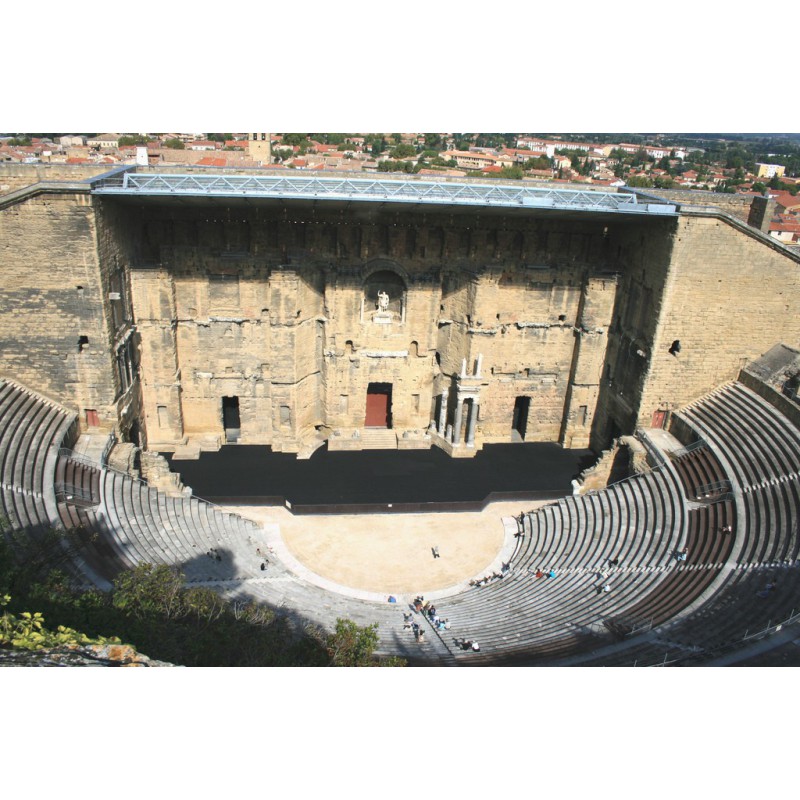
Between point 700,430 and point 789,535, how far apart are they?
6.44 metres

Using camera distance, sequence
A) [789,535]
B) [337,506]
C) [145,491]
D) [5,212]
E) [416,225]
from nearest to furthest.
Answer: [789,535], [5,212], [145,491], [337,506], [416,225]

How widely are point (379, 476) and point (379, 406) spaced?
15.2 feet

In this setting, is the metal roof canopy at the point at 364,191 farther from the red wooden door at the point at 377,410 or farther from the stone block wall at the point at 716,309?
the red wooden door at the point at 377,410

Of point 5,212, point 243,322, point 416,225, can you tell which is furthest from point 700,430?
point 5,212

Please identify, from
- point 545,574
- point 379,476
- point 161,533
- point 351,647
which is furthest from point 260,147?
point 351,647

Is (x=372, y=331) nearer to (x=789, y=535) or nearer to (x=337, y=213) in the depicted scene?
(x=337, y=213)

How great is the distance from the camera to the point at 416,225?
2919 cm

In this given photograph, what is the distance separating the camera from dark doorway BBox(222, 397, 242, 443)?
32.6 meters

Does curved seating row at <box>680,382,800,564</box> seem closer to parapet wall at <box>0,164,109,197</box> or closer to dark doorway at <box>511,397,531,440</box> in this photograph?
dark doorway at <box>511,397,531,440</box>

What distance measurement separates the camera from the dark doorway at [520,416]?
3353cm

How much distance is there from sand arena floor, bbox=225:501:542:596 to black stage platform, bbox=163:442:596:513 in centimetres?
56

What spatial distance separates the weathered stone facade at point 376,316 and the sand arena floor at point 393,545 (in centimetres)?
512

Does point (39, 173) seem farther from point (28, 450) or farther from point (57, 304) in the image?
point (28, 450)

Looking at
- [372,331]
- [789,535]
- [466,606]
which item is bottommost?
[466,606]
